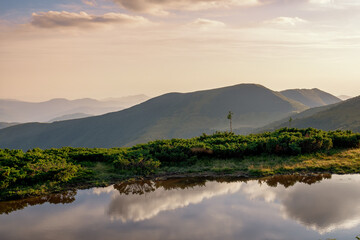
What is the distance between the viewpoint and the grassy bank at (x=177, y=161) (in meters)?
14.6

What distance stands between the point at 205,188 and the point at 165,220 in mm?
4137

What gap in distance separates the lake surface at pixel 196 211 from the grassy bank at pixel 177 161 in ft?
4.40

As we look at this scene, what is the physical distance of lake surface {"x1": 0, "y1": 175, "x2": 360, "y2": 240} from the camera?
9633 millimetres

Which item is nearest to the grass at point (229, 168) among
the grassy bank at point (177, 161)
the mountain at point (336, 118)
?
the grassy bank at point (177, 161)

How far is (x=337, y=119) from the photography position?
129 metres

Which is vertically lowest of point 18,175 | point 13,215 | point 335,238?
point 335,238

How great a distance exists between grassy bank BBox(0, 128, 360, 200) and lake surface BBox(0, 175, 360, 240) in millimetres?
1342

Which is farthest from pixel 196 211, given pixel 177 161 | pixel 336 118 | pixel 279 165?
pixel 336 118

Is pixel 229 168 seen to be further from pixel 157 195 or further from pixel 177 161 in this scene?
pixel 157 195

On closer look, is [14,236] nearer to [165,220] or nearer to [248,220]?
[165,220]

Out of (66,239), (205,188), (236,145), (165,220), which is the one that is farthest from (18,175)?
(236,145)

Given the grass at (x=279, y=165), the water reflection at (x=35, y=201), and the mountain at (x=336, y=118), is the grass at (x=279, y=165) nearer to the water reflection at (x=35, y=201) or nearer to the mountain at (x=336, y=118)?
the water reflection at (x=35, y=201)

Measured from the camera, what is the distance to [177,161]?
18562mm

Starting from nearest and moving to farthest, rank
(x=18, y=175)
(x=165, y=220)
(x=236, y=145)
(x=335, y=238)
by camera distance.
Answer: (x=335, y=238)
(x=165, y=220)
(x=18, y=175)
(x=236, y=145)
